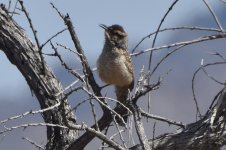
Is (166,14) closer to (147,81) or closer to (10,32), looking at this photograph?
(147,81)

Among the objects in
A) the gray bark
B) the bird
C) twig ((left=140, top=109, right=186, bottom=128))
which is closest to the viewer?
twig ((left=140, top=109, right=186, bottom=128))

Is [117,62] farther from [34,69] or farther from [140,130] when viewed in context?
[140,130]

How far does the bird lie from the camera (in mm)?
6629

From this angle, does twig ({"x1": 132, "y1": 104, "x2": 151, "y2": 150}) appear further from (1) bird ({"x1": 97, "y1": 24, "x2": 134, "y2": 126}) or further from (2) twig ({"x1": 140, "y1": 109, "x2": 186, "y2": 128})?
(1) bird ({"x1": 97, "y1": 24, "x2": 134, "y2": 126})

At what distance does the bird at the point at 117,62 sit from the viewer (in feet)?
21.7

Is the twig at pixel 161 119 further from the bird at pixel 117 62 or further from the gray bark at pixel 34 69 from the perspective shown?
the bird at pixel 117 62

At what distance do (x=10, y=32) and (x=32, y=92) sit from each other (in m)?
0.49

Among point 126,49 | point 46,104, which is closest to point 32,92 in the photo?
point 46,104

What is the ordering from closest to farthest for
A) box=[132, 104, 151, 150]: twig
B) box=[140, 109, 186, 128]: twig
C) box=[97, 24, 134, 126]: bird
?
box=[132, 104, 151, 150]: twig, box=[140, 109, 186, 128]: twig, box=[97, 24, 134, 126]: bird

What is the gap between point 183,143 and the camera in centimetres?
487

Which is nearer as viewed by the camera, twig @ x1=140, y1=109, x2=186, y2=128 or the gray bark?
twig @ x1=140, y1=109, x2=186, y2=128

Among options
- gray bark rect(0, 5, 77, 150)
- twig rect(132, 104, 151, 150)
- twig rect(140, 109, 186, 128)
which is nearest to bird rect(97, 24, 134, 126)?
gray bark rect(0, 5, 77, 150)

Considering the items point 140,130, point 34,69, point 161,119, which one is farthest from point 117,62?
point 140,130

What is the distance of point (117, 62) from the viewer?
6.73 m
